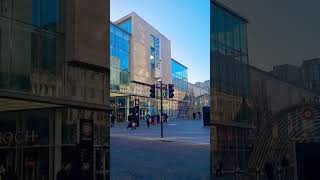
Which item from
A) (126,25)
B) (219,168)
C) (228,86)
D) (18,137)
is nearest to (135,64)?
(126,25)

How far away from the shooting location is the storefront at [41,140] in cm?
1587

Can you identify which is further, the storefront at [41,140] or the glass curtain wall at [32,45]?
the storefront at [41,140]

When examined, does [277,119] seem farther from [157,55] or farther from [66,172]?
[157,55]

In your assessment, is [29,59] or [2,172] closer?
[29,59]

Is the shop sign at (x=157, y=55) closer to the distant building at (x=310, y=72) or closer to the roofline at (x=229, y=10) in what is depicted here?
the roofline at (x=229, y=10)

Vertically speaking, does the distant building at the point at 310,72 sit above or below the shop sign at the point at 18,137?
above

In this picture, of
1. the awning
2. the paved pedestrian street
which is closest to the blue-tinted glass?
the paved pedestrian street

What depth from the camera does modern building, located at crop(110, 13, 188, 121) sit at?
181 feet

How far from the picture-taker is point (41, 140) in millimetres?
16094

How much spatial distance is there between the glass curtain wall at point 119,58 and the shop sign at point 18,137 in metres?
36.8

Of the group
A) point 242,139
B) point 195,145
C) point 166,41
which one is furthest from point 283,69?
point 166,41

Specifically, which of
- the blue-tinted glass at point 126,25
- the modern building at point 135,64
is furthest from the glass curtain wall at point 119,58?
the blue-tinted glass at point 126,25

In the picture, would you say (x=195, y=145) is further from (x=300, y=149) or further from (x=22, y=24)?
(x=300, y=149)

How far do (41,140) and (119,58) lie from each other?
129 ft
